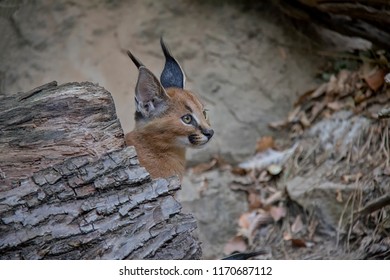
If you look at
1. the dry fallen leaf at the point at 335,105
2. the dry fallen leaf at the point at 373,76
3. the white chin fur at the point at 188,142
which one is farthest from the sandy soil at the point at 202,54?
the white chin fur at the point at 188,142

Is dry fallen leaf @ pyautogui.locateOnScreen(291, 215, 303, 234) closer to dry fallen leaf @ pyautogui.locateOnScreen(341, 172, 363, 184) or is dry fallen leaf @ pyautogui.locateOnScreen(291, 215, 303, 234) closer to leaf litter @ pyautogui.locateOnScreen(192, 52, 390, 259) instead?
leaf litter @ pyautogui.locateOnScreen(192, 52, 390, 259)

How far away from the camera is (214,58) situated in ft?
16.2

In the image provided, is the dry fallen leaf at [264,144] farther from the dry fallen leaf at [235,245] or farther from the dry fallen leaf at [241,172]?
the dry fallen leaf at [235,245]

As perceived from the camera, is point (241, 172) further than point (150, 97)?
Yes

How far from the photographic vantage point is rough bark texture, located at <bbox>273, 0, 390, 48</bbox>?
166 inches

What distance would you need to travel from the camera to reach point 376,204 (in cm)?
385

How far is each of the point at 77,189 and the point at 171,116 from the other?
88 cm

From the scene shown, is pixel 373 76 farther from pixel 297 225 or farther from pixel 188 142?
pixel 188 142

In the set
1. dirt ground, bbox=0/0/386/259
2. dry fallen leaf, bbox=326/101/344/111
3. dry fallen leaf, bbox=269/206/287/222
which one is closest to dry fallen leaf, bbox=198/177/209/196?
dirt ground, bbox=0/0/386/259

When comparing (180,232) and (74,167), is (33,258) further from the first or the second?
(180,232)

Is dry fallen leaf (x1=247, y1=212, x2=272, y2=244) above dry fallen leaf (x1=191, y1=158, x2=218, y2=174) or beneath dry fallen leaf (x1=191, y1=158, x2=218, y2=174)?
beneath

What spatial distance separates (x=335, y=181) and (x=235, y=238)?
2.35 ft

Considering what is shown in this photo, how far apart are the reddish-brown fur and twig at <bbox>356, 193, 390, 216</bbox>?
966 mm

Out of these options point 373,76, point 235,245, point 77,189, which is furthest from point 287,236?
point 77,189
